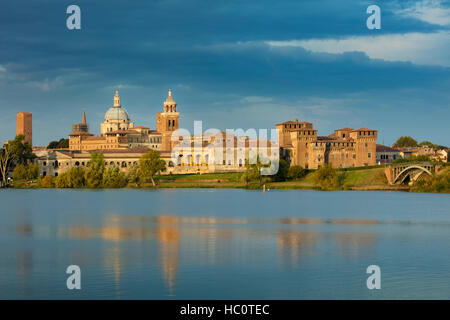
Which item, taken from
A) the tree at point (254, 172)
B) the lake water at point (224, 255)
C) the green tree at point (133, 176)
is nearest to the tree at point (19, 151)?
the green tree at point (133, 176)

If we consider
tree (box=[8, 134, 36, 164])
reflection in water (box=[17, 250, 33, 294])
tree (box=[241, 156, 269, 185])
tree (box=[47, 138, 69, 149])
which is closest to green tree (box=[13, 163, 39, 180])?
tree (box=[8, 134, 36, 164])

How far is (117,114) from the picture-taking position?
559 ft

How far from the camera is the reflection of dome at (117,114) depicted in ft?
557

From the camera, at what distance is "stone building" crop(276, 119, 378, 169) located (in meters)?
115

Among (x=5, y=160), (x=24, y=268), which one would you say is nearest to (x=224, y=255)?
(x=24, y=268)

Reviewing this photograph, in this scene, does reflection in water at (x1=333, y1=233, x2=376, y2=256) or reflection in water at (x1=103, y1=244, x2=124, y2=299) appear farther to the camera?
reflection in water at (x1=333, y1=233, x2=376, y2=256)

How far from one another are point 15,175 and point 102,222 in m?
72.6

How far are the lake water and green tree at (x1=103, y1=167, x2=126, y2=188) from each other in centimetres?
4563

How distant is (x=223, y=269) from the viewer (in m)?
21.0

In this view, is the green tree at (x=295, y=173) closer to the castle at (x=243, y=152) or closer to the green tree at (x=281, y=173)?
the green tree at (x=281, y=173)

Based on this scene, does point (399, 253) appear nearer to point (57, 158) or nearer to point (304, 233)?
point (304, 233)

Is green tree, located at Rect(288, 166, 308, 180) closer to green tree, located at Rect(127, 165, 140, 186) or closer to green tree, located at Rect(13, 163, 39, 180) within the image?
green tree, located at Rect(127, 165, 140, 186)

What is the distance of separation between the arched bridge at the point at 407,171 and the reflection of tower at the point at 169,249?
46982 mm
